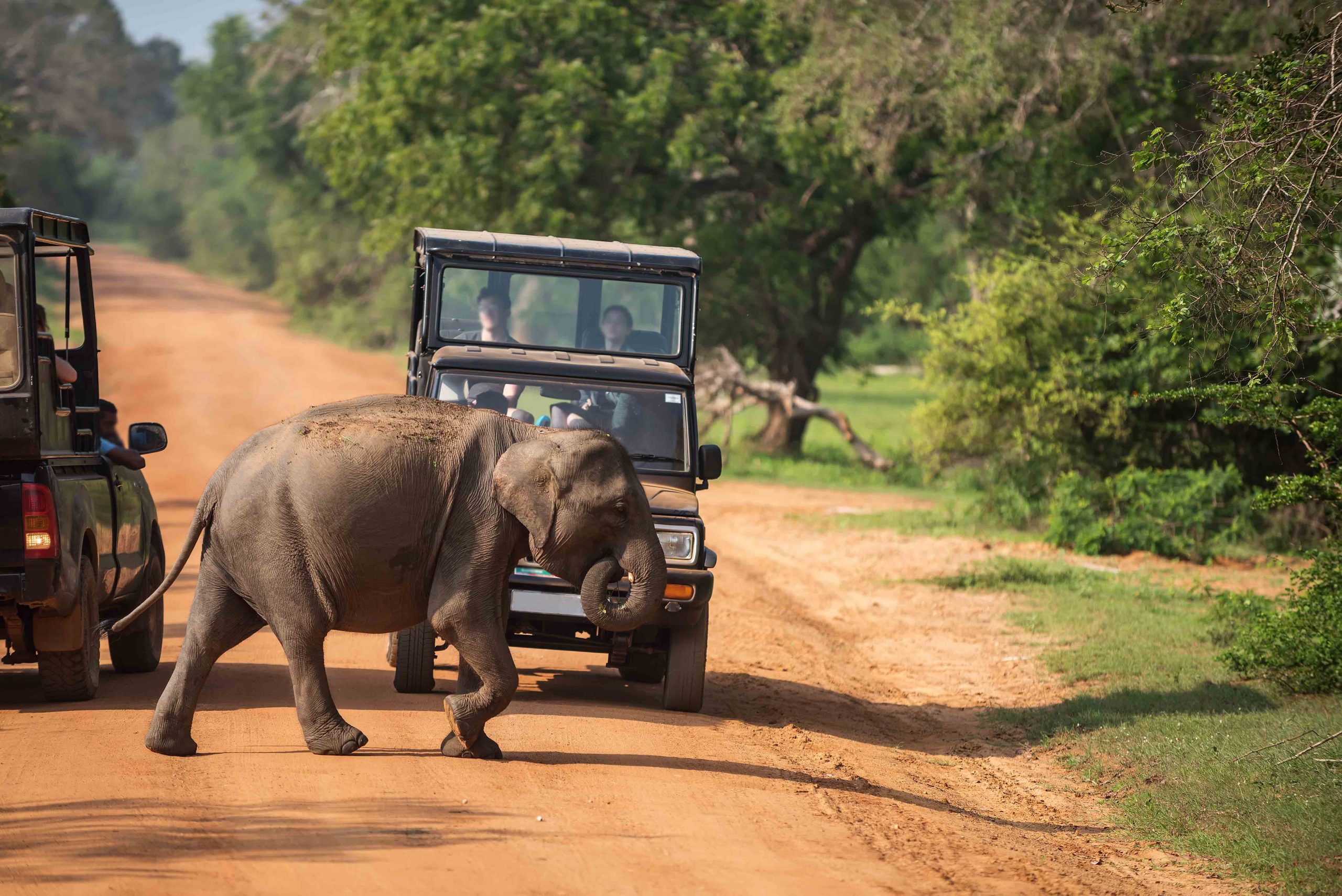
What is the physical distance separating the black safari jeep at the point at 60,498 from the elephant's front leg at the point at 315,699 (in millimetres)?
1566

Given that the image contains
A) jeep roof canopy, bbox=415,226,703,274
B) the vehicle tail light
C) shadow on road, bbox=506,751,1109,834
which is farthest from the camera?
jeep roof canopy, bbox=415,226,703,274

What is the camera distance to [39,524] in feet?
25.1

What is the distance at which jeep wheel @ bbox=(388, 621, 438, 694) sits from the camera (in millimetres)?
8719

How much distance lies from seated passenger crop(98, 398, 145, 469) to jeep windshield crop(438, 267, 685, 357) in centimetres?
223

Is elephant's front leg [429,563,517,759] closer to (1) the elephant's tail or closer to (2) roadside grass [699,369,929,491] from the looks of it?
(1) the elephant's tail

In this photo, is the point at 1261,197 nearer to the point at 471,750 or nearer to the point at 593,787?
the point at 593,787

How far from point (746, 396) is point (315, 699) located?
64.4ft

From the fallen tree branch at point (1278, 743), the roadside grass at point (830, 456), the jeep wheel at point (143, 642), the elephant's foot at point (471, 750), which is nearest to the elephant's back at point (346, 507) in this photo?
the elephant's foot at point (471, 750)

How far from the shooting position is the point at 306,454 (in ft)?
23.0

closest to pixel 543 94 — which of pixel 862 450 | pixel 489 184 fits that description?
pixel 489 184

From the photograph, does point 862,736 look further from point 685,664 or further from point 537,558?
point 537,558

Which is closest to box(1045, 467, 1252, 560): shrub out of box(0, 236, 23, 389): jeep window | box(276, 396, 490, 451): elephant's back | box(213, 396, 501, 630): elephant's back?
box(276, 396, 490, 451): elephant's back

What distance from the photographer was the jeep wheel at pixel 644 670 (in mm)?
10109

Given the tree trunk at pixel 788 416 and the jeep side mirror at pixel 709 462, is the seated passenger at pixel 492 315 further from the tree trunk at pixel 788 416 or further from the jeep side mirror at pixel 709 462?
the tree trunk at pixel 788 416
